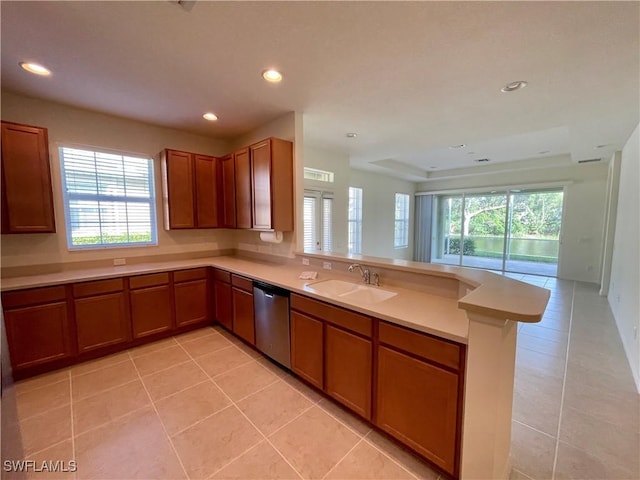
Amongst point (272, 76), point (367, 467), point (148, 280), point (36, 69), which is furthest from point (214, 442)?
point (36, 69)

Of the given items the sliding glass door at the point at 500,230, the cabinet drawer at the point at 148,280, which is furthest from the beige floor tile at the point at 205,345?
the sliding glass door at the point at 500,230

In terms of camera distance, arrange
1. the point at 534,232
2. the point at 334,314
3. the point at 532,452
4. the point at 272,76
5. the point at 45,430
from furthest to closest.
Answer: the point at 534,232 < the point at 272,76 < the point at 334,314 < the point at 45,430 < the point at 532,452

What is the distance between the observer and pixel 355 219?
262 inches

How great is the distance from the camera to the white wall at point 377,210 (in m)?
6.84

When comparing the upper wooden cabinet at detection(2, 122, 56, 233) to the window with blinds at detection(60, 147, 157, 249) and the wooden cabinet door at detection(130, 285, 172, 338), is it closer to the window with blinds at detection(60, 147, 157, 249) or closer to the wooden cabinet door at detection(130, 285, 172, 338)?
the window with blinds at detection(60, 147, 157, 249)

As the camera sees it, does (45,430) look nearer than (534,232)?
Yes

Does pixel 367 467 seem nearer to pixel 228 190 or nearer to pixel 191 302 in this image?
pixel 191 302

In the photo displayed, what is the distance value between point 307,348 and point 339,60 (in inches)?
91.9

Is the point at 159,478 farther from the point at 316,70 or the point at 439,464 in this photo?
the point at 316,70

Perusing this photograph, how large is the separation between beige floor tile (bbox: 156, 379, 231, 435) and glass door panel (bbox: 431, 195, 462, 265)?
7727mm

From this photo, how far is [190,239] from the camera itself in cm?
398

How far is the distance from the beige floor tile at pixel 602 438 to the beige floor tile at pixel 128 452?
2.56m

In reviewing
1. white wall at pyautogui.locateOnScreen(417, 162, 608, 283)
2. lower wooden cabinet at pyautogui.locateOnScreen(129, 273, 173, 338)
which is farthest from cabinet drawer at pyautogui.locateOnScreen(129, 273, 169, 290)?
white wall at pyautogui.locateOnScreen(417, 162, 608, 283)

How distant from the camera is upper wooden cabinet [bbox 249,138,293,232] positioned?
121 inches
